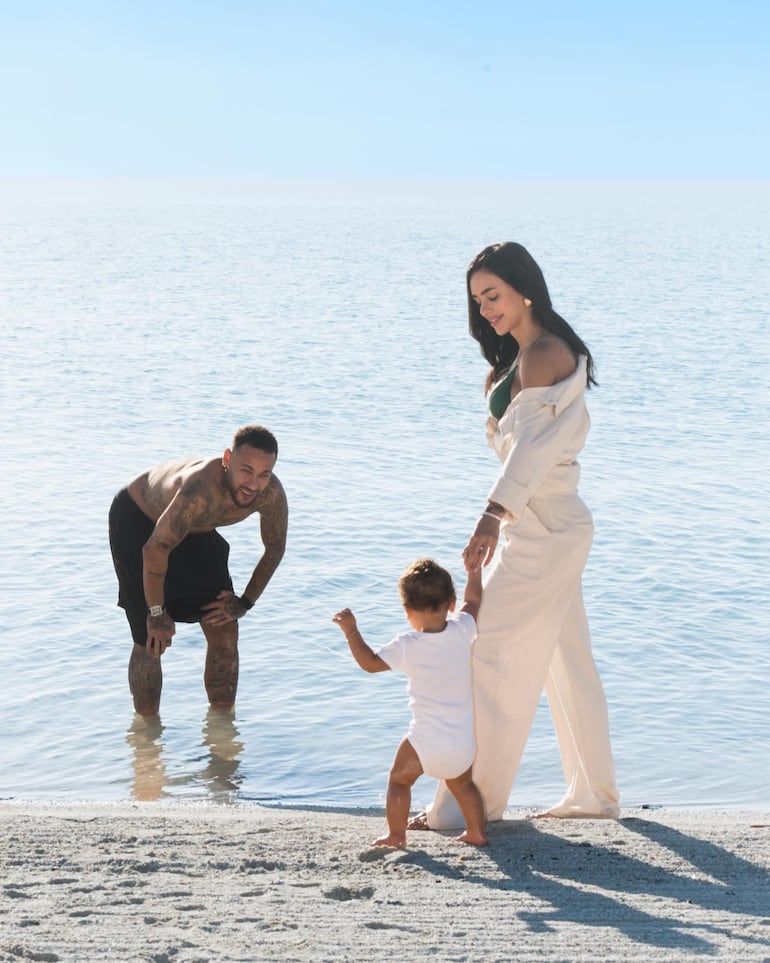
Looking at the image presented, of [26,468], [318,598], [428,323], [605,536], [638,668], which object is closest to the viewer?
[638,668]

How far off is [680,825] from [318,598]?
507 centimetres

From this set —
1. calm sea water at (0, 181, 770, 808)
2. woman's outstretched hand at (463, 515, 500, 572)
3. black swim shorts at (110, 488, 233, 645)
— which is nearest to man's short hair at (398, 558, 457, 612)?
woman's outstretched hand at (463, 515, 500, 572)

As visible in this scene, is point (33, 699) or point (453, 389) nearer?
point (33, 699)

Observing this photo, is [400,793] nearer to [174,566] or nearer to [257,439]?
[257,439]

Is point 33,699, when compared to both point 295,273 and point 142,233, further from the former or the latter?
point 142,233

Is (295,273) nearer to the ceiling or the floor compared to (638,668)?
nearer to the ceiling

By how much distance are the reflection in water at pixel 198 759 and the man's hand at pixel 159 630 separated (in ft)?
2.09

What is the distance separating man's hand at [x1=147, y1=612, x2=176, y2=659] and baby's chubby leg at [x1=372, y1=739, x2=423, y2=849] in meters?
1.97

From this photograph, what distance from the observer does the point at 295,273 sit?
178ft

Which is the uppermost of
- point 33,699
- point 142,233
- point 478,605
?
point 142,233

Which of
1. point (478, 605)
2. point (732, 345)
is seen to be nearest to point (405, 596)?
point (478, 605)

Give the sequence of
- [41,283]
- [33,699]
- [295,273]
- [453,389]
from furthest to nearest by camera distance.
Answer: [295,273]
[41,283]
[453,389]
[33,699]

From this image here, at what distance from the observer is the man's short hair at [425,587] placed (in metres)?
4.65

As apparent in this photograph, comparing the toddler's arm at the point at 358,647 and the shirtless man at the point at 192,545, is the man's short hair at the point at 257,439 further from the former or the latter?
the toddler's arm at the point at 358,647
